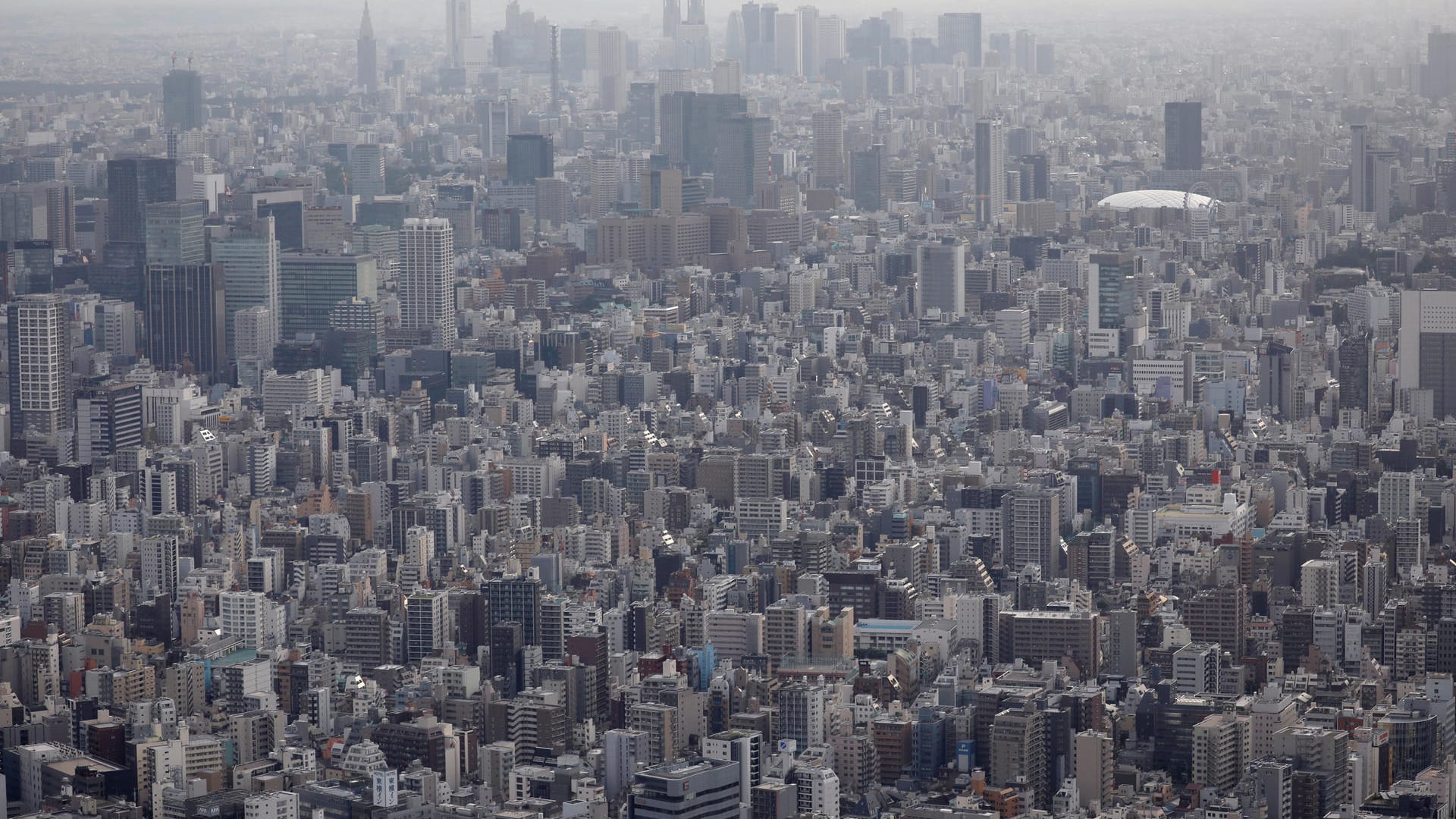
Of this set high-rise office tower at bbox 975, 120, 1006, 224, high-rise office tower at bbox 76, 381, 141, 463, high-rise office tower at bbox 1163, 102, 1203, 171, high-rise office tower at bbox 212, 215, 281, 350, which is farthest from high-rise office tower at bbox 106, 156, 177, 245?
high-rise office tower at bbox 1163, 102, 1203, 171

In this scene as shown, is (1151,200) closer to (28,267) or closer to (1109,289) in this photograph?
(1109,289)

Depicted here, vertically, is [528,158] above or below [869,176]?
above

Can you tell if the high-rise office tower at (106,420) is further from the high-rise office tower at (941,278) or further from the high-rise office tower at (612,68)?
the high-rise office tower at (612,68)

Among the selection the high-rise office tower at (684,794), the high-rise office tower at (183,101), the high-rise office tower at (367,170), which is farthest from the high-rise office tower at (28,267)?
the high-rise office tower at (684,794)

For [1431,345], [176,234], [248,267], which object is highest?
[176,234]

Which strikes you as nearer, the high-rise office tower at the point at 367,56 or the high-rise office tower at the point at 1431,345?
the high-rise office tower at the point at 1431,345

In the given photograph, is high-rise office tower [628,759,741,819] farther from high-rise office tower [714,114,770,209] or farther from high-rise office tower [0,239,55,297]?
high-rise office tower [714,114,770,209]

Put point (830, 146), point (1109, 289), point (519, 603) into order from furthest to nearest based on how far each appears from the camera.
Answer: point (830, 146) < point (1109, 289) < point (519, 603)

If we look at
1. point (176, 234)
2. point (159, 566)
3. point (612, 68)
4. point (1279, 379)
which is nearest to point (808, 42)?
point (612, 68)
